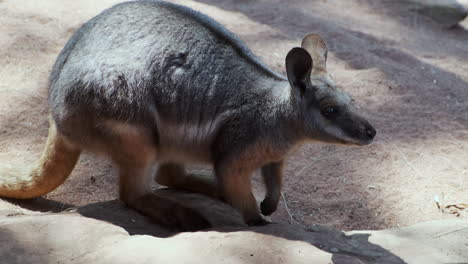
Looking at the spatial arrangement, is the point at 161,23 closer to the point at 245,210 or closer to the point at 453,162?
the point at 245,210

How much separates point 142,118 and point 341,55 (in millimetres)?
4052

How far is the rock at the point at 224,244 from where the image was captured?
10.1 feet

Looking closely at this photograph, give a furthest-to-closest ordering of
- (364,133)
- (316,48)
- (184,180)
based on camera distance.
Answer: (184,180), (316,48), (364,133)

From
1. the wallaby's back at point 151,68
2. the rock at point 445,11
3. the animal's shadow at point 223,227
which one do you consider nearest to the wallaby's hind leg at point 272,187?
the animal's shadow at point 223,227

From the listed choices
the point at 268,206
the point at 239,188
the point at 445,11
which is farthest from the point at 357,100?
the point at 445,11

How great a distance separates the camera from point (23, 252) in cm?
307

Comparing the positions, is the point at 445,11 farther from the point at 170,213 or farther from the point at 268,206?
the point at 170,213

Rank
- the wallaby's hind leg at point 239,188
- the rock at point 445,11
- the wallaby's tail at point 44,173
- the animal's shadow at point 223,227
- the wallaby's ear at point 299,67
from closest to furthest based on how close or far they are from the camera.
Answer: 1. the animal's shadow at point 223,227
2. the wallaby's ear at point 299,67
3. the wallaby's hind leg at point 239,188
4. the wallaby's tail at point 44,173
5. the rock at point 445,11

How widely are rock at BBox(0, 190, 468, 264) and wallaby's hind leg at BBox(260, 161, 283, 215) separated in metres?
0.49

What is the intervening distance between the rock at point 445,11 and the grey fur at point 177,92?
6027 millimetres

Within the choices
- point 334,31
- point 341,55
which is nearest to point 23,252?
point 341,55

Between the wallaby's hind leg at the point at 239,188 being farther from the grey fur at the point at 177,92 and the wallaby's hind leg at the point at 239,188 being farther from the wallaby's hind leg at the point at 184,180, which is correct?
the wallaby's hind leg at the point at 184,180

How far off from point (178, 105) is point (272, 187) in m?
0.93

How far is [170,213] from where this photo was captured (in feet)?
13.3
